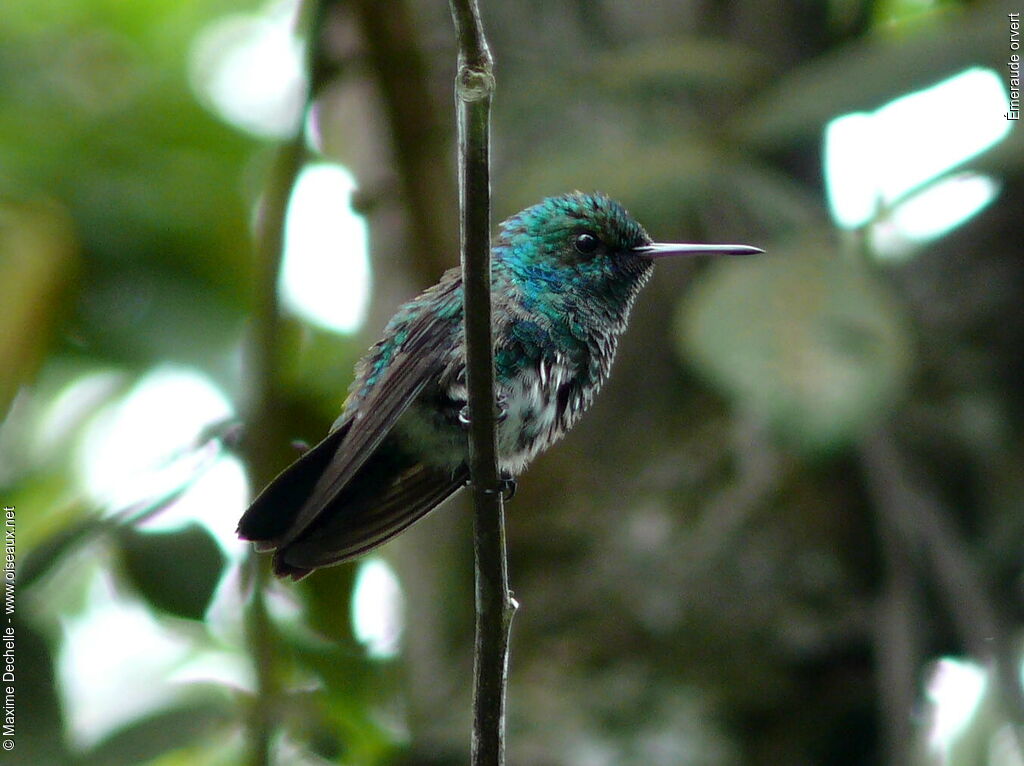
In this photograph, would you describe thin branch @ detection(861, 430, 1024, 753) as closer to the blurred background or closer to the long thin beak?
the blurred background

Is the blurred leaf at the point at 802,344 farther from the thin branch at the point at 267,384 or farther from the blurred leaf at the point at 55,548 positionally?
the blurred leaf at the point at 55,548

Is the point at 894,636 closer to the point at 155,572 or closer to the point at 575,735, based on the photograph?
the point at 575,735

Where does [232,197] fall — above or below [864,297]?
above

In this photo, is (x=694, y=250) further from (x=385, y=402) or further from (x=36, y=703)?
(x=36, y=703)

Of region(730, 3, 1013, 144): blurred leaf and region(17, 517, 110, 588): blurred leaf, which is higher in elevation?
region(730, 3, 1013, 144): blurred leaf

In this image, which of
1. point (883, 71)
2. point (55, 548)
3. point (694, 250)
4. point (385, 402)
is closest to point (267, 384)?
point (55, 548)

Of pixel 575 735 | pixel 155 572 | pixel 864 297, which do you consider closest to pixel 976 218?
pixel 864 297

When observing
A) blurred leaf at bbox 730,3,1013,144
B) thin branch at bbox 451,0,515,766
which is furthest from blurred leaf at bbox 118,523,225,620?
blurred leaf at bbox 730,3,1013,144
